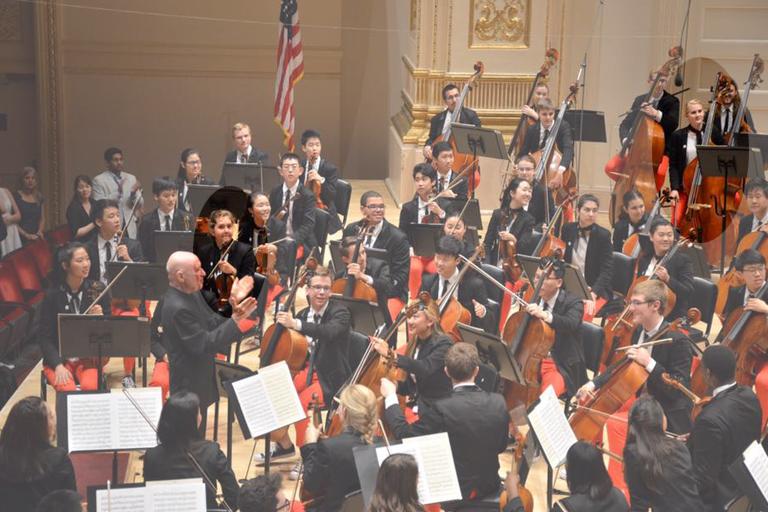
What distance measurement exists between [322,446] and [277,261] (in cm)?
67

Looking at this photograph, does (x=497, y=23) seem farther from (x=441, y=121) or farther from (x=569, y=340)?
(x=569, y=340)

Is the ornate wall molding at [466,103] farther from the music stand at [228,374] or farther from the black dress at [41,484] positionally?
the black dress at [41,484]

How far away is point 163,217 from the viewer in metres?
3.71

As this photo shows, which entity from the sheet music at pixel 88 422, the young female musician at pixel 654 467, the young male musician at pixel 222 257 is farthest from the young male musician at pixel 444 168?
the sheet music at pixel 88 422

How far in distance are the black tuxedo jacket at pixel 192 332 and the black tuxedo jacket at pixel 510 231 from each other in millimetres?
1077

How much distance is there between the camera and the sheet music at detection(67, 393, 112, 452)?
3.94 m

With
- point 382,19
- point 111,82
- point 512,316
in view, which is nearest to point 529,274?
point 512,316

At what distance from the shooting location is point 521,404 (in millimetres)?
4469

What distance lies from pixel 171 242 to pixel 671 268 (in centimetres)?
195

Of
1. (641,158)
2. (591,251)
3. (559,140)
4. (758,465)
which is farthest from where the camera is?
(591,251)

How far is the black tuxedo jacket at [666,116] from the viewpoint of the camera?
4.30 metres

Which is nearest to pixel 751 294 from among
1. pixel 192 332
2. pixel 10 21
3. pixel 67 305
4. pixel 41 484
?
pixel 192 332

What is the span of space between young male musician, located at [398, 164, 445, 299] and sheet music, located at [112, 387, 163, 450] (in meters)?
1.05

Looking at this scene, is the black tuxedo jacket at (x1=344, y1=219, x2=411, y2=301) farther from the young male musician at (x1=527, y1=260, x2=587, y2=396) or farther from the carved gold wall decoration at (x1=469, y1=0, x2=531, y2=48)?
the carved gold wall decoration at (x1=469, y1=0, x2=531, y2=48)
